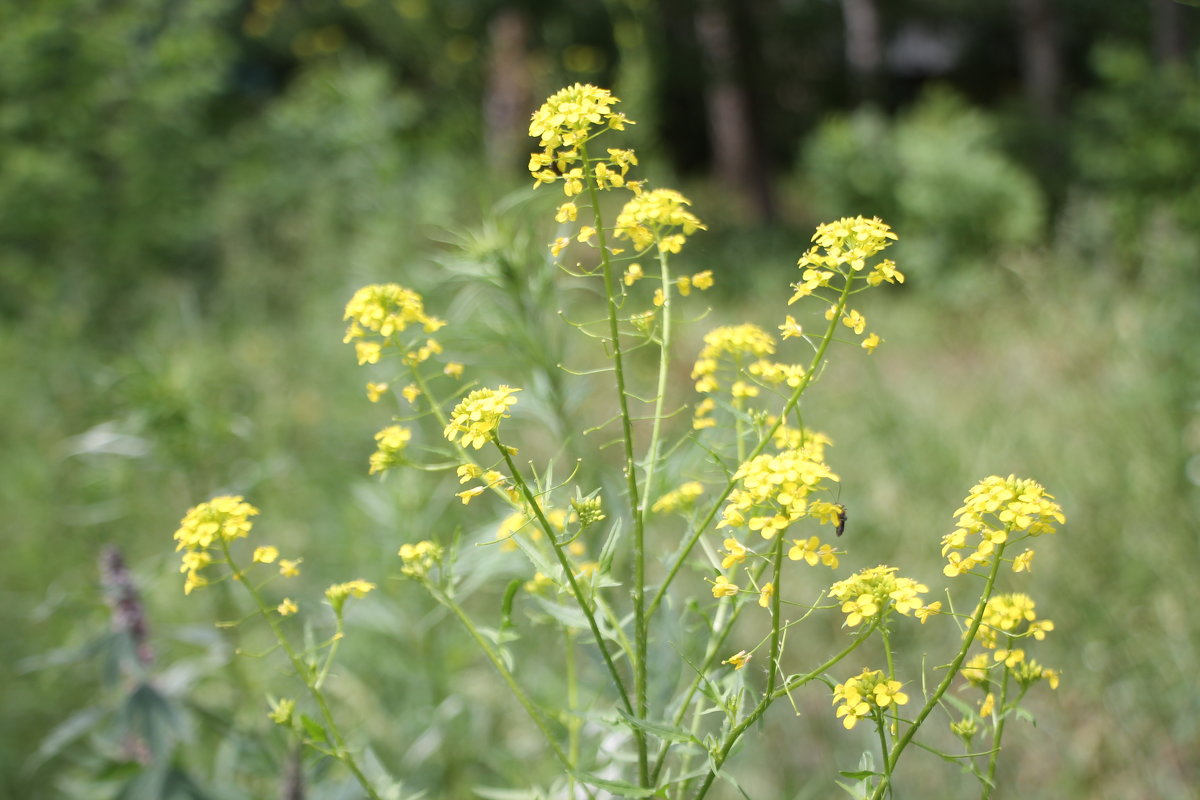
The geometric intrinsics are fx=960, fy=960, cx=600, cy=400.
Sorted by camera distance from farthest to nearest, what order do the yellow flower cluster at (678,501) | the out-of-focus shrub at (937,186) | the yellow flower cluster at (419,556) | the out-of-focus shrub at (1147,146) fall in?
the out-of-focus shrub at (937,186) → the out-of-focus shrub at (1147,146) → the yellow flower cluster at (678,501) → the yellow flower cluster at (419,556)

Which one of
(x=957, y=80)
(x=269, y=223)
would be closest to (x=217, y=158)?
(x=269, y=223)

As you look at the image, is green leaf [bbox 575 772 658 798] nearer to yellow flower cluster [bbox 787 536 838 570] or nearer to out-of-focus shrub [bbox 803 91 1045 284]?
yellow flower cluster [bbox 787 536 838 570]

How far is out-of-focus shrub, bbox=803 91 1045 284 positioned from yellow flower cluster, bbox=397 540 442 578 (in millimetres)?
7038

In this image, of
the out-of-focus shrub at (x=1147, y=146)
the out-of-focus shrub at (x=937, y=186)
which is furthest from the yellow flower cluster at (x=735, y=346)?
the out-of-focus shrub at (x=937, y=186)

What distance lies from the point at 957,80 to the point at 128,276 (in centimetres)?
1493

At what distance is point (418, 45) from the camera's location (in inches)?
219

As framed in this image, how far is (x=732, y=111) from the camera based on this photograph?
10508 millimetres

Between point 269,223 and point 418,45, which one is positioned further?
point 269,223

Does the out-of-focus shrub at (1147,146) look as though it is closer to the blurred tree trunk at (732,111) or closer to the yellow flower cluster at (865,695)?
the blurred tree trunk at (732,111)

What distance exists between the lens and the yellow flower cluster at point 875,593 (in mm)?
904

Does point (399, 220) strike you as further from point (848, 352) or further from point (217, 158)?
point (217, 158)

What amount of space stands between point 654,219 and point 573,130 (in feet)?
0.49

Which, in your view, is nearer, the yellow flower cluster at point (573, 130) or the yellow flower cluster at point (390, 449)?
the yellow flower cluster at point (573, 130)

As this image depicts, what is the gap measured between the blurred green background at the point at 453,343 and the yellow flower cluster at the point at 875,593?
0.91 meters
